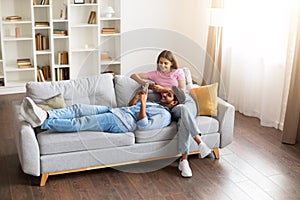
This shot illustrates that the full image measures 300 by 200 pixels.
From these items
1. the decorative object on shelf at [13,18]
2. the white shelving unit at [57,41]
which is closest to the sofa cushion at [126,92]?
the white shelving unit at [57,41]

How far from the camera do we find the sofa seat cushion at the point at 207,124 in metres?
3.81

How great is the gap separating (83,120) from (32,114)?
411mm

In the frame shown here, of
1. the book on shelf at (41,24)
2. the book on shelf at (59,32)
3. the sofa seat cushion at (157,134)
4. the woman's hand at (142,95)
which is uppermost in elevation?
the book on shelf at (41,24)

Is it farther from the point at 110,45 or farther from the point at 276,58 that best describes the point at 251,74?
the point at 110,45

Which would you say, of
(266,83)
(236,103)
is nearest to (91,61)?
(236,103)

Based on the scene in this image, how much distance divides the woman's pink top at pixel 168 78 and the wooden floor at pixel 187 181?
2.38 feet

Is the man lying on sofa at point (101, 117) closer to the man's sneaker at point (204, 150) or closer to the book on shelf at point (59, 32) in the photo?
the man's sneaker at point (204, 150)

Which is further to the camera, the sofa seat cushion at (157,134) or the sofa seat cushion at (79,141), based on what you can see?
the sofa seat cushion at (157,134)

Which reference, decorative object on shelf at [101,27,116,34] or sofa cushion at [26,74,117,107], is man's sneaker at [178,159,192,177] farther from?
decorative object on shelf at [101,27,116,34]

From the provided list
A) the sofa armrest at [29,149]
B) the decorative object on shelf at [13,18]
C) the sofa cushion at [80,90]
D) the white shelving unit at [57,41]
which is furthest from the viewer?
the white shelving unit at [57,41]

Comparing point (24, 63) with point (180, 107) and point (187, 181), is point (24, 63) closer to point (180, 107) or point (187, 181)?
point (180, 107)

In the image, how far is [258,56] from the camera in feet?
16.7

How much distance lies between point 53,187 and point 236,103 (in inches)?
112

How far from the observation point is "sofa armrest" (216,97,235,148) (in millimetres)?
3904
